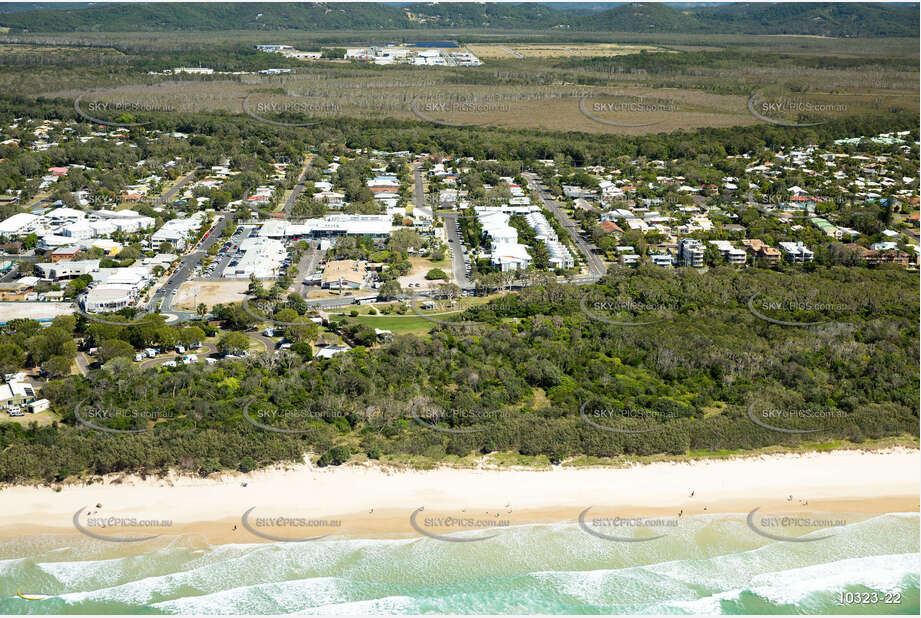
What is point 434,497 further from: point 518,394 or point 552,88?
point 552,88

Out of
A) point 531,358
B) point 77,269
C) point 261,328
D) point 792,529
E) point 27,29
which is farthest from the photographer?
point 27,29

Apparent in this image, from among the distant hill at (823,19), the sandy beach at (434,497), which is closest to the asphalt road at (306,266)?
the sandy beach at (434,497)

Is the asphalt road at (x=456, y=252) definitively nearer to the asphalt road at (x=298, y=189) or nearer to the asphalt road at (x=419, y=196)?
the asphalt road at (x=419, y=196)

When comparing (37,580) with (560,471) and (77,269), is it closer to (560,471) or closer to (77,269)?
(560,471)

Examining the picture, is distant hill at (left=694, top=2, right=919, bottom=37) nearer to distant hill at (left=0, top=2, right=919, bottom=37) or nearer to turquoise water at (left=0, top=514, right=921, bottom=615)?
distant hill at (left=0, top=2, right=919, bottom=37)

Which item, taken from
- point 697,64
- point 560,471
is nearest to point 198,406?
point 560,471

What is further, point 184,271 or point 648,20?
point 648,20

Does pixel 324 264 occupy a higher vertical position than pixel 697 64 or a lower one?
lower

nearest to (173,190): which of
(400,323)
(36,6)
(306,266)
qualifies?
(306,266)
